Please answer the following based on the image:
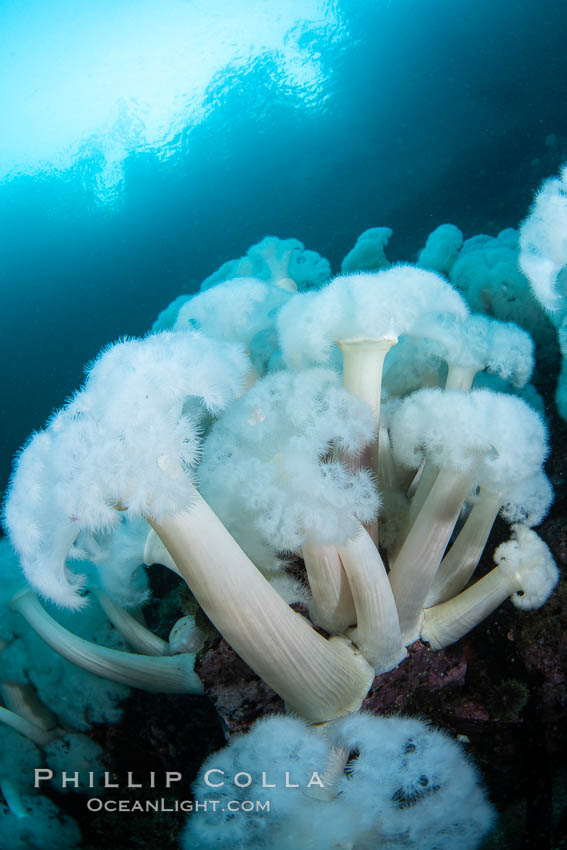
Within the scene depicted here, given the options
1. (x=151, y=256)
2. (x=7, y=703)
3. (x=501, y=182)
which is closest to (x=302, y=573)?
(x=7, y=703)

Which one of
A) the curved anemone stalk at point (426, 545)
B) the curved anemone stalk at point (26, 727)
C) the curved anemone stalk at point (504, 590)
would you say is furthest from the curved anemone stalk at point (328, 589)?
the curved anemone stalk at point (26, 727)

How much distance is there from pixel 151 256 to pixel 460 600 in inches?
1528

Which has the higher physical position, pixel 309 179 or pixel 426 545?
pixel 426 545

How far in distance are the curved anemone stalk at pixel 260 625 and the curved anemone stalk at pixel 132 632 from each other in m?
1.30

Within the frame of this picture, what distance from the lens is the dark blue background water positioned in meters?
19.0

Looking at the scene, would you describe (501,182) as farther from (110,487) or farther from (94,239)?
(94,239)

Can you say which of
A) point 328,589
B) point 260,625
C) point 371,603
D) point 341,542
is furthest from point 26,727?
point 341,542

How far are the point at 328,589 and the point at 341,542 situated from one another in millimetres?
453

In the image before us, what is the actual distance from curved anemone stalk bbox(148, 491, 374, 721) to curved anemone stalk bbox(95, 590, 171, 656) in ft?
4.25

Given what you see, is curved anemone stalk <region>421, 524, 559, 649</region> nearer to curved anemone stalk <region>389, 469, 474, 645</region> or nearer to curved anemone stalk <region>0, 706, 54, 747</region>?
curved anemone stalk <region>389, 469, 474, 645</region>

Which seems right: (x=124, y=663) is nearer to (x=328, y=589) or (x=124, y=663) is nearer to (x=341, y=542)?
(x=328, y=589)

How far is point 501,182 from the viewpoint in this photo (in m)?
18.0

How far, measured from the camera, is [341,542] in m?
1.61

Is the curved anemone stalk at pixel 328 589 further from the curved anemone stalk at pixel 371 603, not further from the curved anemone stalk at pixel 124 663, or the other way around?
the curved anemone stalk at pixel 124 663
